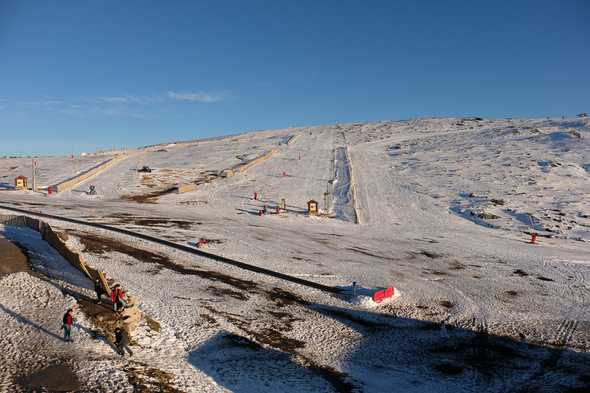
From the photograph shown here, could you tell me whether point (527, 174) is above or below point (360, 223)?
above

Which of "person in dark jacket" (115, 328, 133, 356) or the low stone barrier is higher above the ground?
the low stone barrier

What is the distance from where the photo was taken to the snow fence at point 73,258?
18766 mm

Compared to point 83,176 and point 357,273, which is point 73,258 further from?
point 83,176

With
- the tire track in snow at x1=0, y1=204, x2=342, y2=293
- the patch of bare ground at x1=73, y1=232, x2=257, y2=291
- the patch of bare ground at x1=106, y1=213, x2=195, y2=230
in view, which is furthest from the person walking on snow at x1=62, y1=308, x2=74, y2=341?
the patch of bare ground at x1=106, y1=213, x2=195, y2=230

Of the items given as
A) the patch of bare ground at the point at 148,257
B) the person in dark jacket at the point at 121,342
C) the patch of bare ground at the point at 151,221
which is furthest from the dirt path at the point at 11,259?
the patch of bare ground at the point at 151,221

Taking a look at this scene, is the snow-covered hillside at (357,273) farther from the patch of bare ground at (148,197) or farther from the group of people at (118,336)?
the group of people at (118,336)

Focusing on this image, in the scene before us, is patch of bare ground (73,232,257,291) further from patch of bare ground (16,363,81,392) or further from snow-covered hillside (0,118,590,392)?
patch of bare ground (16,363,81,392)

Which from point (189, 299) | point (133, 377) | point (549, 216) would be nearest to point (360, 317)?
point (189, 299)

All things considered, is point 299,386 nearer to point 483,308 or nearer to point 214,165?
point 483,308

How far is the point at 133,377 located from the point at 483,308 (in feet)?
61.2

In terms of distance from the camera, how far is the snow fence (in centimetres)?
1877

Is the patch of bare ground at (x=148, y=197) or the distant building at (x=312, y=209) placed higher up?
the patch of bare ground at (x=148, y=197)

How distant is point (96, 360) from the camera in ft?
52.0

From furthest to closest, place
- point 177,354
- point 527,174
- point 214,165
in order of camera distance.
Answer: point 214,165, point 527,174, point 177,354
